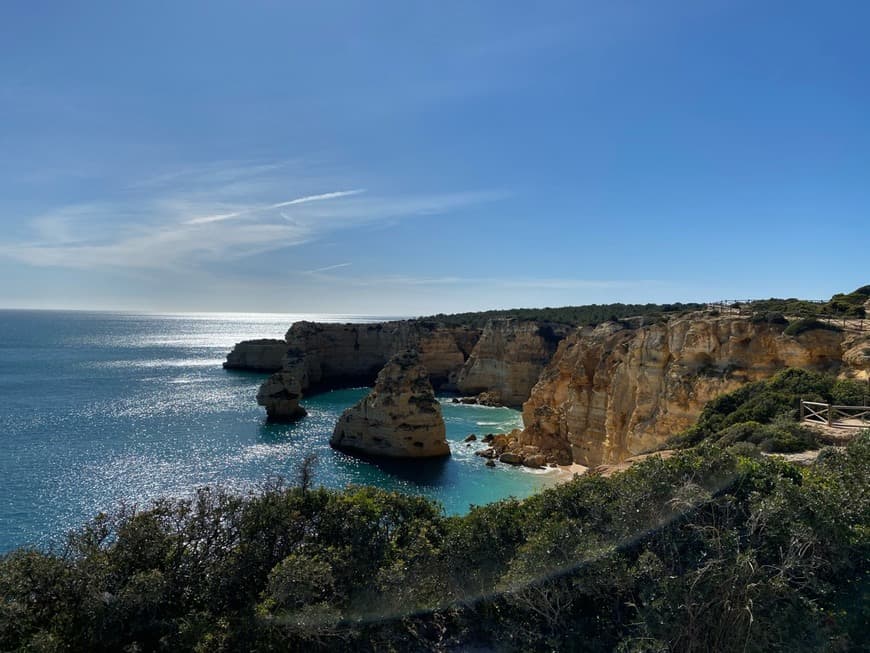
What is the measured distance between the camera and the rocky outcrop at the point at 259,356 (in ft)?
322

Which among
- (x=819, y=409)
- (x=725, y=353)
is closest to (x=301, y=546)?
(x=819, y=409)

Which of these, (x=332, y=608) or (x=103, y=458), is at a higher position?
(x=332, y=608)

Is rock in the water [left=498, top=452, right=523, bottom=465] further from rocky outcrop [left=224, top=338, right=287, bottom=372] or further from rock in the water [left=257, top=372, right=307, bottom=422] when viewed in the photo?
rocky outcrop [left=224, top=338, right=287, bottom=372]

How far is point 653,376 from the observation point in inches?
1122

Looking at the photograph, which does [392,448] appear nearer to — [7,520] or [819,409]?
[7,520]

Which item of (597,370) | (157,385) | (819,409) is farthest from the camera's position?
(157,385)

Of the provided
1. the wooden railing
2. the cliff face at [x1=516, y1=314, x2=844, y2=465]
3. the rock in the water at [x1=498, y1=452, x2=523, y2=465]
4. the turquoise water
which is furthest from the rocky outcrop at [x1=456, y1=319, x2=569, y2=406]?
the wooden railing

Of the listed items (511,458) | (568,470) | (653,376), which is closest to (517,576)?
(653,376)

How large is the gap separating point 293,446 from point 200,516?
3256 cm

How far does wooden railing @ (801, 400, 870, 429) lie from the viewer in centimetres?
1627

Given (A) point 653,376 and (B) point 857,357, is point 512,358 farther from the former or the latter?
(B) point 857,357

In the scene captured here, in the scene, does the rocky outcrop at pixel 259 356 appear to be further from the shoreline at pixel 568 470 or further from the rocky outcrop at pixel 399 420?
the shoreline at pixel 568 470

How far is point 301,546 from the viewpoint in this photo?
36.7 ft

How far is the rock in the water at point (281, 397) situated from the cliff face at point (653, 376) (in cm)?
2620
